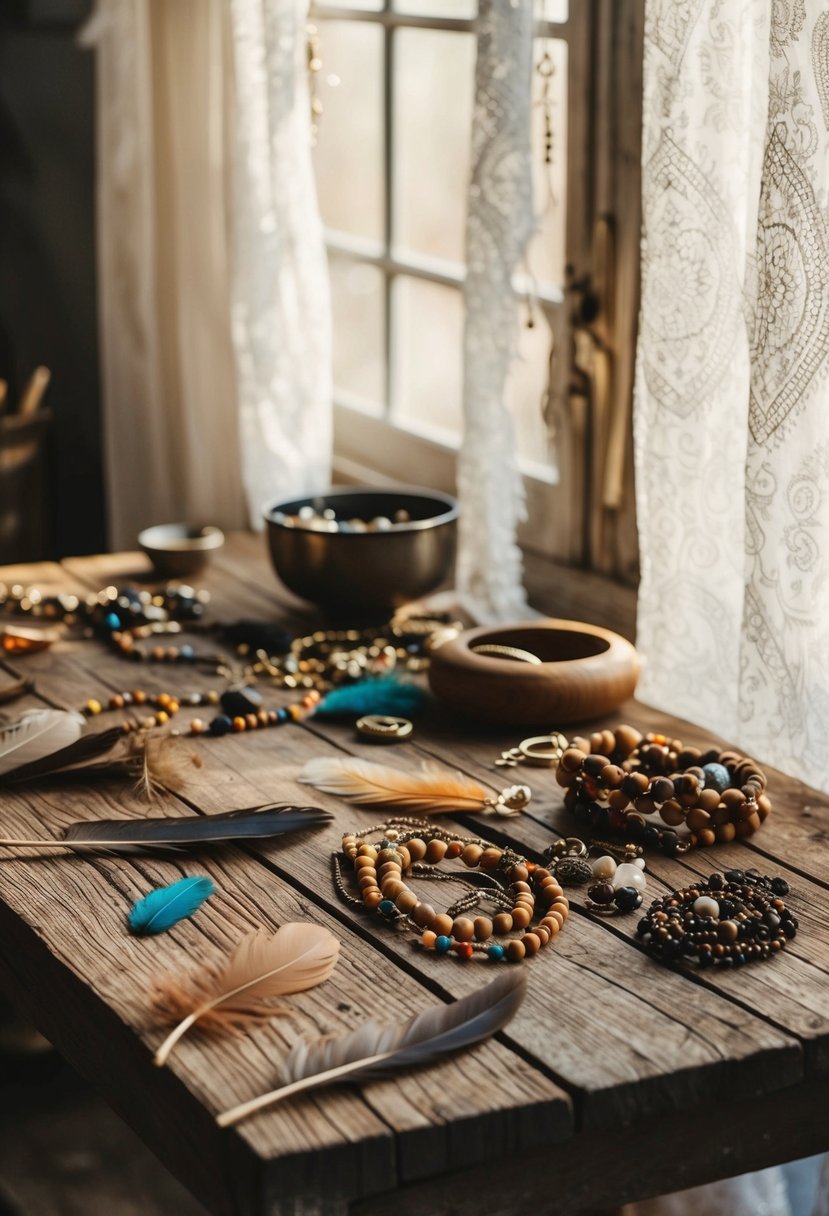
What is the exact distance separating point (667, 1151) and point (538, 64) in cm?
130

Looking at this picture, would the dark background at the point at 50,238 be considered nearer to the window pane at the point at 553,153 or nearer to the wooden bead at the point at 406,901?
the window pane at the point at 553,153

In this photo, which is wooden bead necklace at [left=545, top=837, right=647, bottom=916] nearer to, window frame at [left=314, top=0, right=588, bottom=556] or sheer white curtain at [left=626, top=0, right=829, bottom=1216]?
sheer white curtain at [left=626, top=0, right=829, bottom=1216]

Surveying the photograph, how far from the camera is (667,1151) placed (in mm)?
999

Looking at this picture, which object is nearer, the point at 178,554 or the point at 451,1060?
the point at 451,1060

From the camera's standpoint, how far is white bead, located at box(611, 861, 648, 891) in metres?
1.22

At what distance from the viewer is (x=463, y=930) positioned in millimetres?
1138

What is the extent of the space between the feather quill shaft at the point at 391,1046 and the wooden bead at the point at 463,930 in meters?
0.10

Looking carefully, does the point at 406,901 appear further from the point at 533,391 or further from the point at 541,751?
the point at 533,391

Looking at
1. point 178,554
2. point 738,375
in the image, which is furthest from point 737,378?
point 178,554

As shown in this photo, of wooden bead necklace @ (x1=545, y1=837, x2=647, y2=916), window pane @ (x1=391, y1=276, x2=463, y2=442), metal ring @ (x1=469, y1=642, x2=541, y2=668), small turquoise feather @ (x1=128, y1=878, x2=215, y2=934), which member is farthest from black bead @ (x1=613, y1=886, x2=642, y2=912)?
window pane @ (x1=391, y1=276, x2=463, y2=442)

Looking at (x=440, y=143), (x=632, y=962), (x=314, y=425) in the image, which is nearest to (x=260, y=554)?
(x=314, y=425)

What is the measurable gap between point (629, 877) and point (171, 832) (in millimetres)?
391

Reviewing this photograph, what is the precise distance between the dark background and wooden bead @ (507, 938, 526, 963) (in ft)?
5.95

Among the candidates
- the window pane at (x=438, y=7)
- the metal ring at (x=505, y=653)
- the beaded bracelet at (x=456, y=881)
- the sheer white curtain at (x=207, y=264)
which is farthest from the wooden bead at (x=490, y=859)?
the window pane at (x=438, y=7)
